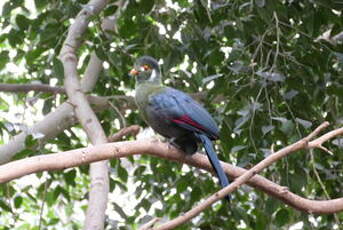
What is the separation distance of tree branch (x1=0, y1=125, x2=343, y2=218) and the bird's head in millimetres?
649

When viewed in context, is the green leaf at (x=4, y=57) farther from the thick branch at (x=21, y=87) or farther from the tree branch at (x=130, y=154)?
the tree branch at (x=130, y=154)

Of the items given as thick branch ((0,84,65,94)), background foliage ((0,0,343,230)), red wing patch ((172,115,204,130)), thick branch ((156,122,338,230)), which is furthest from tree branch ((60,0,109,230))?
thick branch ((156,122,338,230))

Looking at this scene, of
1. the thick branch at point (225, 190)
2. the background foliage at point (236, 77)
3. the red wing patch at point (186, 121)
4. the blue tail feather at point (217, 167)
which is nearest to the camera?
the thick branch at point (225, 190)

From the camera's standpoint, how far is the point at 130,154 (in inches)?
90.4

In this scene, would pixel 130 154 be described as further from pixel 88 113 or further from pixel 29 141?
pixel 88 113

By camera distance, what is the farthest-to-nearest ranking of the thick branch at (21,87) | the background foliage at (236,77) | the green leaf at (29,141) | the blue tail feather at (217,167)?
the thick branch at (21,87) → the background foliage at (236,77) → the green leaf at (29,141) → the blue tail feather at (217,167)

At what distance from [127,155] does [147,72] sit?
1.03 m

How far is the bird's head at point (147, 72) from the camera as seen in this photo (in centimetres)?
325

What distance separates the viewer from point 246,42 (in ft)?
11.9

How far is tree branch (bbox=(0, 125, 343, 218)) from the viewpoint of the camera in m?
2.05

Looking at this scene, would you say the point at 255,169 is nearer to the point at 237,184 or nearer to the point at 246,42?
the point at 237,184

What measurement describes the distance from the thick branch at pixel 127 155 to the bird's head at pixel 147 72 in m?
0.65

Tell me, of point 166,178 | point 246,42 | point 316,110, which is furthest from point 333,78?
point 166,178

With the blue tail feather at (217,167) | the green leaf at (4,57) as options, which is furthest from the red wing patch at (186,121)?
the green leaf at (4,57)
